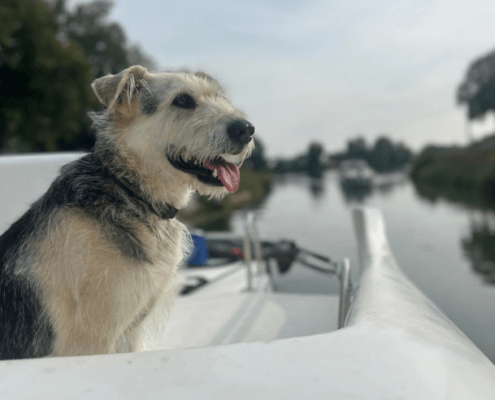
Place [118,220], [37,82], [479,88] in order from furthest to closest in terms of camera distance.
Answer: [479,88] < [37,82] < [118,220]

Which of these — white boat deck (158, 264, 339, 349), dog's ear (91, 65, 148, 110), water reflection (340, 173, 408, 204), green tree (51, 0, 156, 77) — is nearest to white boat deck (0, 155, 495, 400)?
dog's ear (91, 65, 148, 110)

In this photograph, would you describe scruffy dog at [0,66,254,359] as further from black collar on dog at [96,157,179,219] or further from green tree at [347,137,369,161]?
green tree at [347,137,369,161]

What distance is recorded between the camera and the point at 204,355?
1095 mm

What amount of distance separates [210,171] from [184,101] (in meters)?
0.46

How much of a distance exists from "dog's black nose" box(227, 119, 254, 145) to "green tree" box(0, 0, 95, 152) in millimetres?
24019

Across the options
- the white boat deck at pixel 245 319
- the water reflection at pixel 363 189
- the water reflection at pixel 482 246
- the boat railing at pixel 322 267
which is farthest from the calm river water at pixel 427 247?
the water reflection at pixel 363 189

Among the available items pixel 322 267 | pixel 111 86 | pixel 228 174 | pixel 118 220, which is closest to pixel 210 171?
pixel 228 174

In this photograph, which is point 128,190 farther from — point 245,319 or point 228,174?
point 245,319

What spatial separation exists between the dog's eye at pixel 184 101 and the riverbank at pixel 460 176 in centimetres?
3799

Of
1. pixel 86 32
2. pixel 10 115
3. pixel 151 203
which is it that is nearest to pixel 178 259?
pixel 151 203

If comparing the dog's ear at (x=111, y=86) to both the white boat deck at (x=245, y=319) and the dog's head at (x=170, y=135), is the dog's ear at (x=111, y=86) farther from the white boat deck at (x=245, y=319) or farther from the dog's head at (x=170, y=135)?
the white boat deck at (x=245, y=319)

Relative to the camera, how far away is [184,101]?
98.1 inches

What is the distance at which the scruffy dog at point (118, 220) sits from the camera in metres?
1.93

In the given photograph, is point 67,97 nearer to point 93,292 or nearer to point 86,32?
point 86,32
